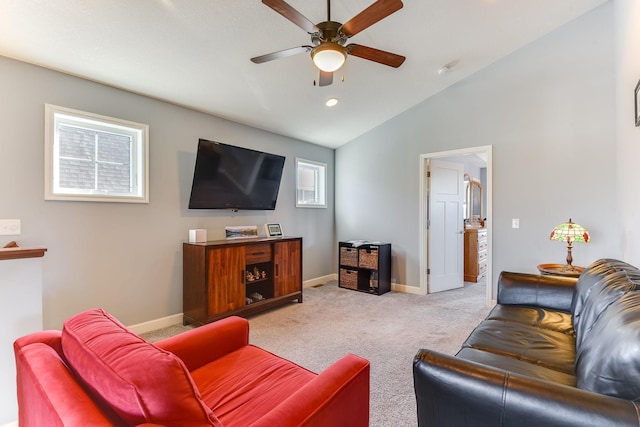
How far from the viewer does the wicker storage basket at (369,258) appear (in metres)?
4.70

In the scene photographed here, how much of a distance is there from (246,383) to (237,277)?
2165 millimetres

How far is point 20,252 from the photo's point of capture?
168cm

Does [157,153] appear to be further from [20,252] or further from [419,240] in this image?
[419,240]

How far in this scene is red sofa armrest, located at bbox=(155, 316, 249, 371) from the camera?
4.96 ft

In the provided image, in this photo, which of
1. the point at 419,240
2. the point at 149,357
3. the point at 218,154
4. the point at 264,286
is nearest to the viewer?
the point at 149,357

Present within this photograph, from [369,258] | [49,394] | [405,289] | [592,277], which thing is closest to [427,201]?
[369,258]

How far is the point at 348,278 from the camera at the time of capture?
5.00 metres

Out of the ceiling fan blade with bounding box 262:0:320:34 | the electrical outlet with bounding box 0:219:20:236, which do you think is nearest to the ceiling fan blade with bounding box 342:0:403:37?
the ceiling fan blade with bounding box 262:0:320:34

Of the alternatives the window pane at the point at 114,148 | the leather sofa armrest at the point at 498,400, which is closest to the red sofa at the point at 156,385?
the leather sofa armrest at the point at 498,400

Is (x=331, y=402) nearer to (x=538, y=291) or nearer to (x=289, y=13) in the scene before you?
(x=289, y=13)

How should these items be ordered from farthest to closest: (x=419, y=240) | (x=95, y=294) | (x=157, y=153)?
(x=419, y=240) < (x=157, y=153) < (x=95, y=294)

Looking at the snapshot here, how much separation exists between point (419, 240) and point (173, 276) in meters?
3.35

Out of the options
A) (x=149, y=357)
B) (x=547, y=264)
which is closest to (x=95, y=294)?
(x=149, y=357)

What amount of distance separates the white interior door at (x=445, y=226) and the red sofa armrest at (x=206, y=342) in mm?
3592
